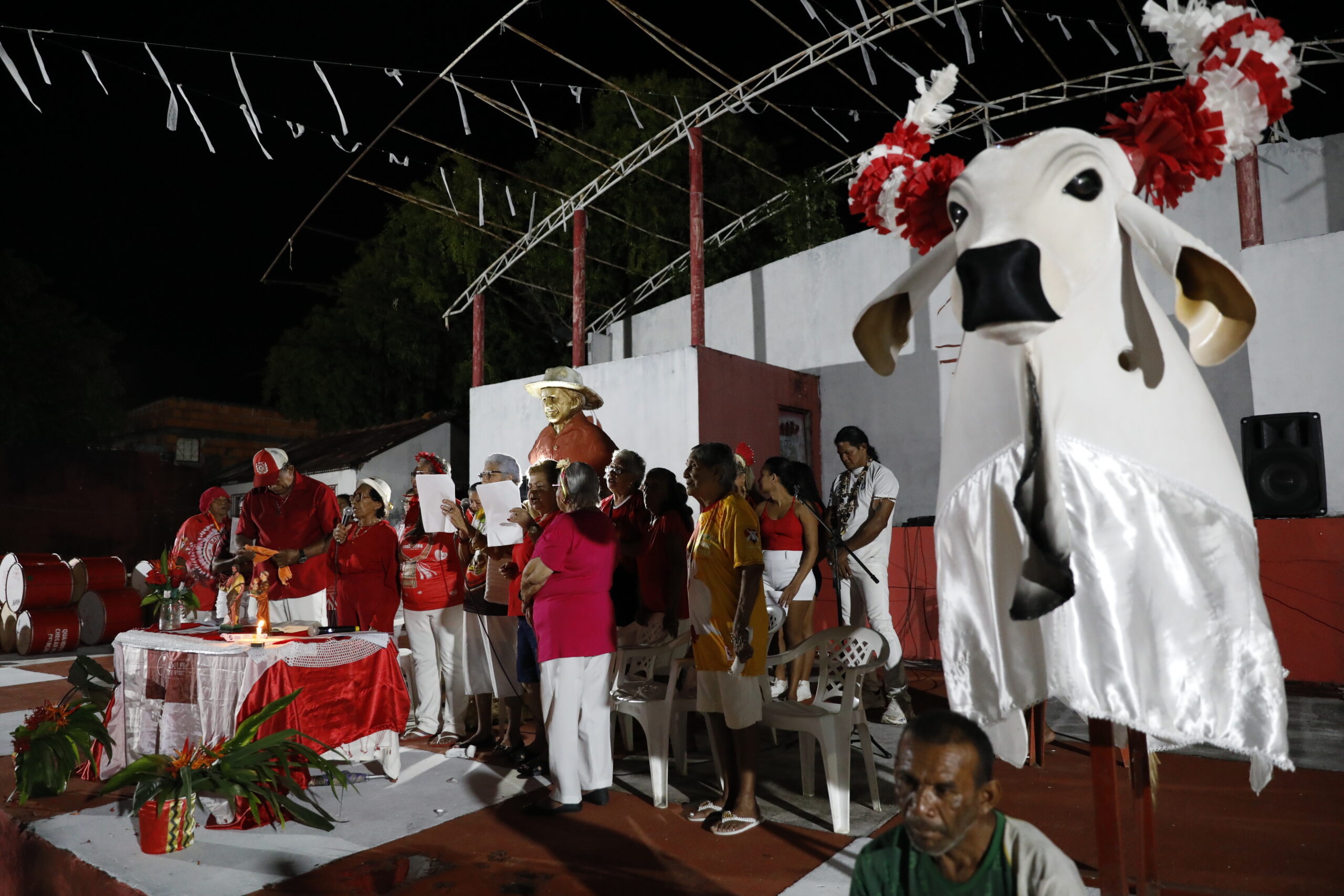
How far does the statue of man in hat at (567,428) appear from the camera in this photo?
516 centimetres

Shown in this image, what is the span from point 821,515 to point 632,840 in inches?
110

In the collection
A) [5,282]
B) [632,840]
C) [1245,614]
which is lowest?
[632,840]

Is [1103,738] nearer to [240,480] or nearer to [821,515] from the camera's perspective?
[821,515]

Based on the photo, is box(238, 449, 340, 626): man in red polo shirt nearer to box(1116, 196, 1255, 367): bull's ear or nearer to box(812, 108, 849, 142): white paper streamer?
box(1116, 196, 1255, 367): bull's ear

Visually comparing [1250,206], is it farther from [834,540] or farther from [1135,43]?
[834,540]

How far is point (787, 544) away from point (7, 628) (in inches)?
353

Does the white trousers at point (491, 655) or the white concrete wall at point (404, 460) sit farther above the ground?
the white concrete wall at point (404, 460)

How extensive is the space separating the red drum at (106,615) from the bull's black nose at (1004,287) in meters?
10.5

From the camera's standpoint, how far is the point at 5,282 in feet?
58.5

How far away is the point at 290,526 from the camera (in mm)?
5383

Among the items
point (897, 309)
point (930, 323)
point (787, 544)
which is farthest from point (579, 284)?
point (897, 309)

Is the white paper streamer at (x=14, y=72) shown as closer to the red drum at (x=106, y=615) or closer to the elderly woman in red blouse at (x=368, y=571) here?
the elderly woman in red blouse at (x=368, y=571)

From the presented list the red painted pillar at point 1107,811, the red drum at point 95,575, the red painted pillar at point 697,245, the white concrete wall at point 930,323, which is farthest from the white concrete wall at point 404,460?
the red painted pillar at point 1107,811

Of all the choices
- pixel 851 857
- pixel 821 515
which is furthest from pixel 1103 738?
pixel 821 515
